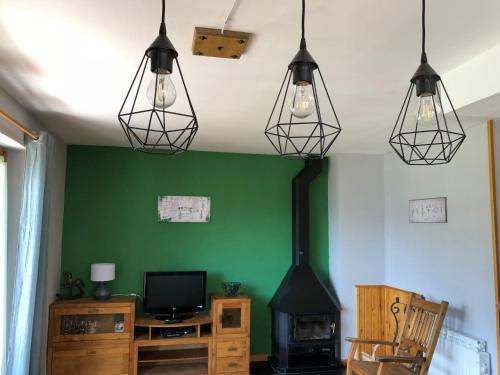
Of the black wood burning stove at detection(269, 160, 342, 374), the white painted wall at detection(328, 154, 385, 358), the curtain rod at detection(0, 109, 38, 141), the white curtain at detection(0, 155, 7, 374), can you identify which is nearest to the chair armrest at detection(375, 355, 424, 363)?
the black wood burning stove at detection(269, 160, 342, 374)

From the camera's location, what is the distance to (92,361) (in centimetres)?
373

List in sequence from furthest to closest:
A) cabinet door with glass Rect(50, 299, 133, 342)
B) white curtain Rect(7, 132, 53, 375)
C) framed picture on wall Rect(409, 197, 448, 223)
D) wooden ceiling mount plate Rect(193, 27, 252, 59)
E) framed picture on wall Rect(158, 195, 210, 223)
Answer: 1. framed picture on wall Rect(158, 195, 210, 223)
2. cabinet door with glass Rect(50, 299, 133, 342)
3. framed picture on wall Rect(409, 197, 448, 223)
4. white curtain Rect(7, 132, 53, 375)
5. wooden ceiling mount plate Rect(193, 27, 252, 59)

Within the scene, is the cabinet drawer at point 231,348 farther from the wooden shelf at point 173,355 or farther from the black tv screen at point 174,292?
the black tv screen at point 174,292

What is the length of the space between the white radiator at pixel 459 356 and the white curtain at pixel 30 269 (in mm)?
3275

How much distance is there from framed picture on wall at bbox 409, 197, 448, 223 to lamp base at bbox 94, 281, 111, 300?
3.14 meters

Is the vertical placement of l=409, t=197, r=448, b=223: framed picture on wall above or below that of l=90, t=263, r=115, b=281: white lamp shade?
above

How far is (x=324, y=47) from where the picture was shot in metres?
1.91

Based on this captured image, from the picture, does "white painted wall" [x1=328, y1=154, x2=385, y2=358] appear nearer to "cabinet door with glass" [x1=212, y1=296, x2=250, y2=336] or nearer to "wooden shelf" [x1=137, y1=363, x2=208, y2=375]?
"cabinet door with glass" [x1=212, y1=296, x2=250, y2=336]

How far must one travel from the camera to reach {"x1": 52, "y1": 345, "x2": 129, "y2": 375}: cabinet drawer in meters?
3.67

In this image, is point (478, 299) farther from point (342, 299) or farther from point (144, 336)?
point (144, 336)

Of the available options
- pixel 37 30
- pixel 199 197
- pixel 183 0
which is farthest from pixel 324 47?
pixel 199 197

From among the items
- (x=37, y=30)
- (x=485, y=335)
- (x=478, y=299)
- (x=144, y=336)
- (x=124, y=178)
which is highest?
(x=37, y=30)

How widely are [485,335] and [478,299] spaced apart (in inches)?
10.3

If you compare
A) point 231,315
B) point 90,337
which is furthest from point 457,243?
point 90,337
